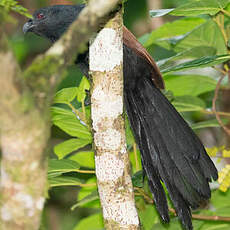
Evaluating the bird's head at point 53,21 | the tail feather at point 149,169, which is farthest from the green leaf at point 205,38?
the bird's head at point 53,21

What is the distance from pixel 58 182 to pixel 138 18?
314 centimetres

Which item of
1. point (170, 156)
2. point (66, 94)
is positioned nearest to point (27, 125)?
point (66, 94)

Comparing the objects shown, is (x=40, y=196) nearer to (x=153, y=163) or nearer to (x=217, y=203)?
(x=153, y=163)

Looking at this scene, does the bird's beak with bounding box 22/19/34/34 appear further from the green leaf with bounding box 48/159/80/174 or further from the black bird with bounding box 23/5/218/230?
the green leaf with bounding box 48/159/80/174

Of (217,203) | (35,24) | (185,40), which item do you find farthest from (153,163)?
(35,24)

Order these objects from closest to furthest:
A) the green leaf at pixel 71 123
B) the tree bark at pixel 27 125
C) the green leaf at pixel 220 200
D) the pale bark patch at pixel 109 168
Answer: the tree bark at pixel 27 125, the pale bark patch at pixel 109 168, the green leaf at pixel 71 123, the green leaf at pixel 220 200

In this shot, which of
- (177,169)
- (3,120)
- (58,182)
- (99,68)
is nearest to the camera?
(3,120)

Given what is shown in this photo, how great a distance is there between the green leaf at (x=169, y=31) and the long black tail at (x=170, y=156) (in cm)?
34

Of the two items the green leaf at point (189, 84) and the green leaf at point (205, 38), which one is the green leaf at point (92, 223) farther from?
the green leaf at point (205, 38)

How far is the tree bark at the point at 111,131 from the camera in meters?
1.86

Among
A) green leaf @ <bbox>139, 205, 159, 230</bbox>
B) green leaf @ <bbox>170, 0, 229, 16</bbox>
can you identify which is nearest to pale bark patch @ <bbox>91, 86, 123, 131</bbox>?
green leaf @ <bbox>170, 0, 229, 16</bbox>

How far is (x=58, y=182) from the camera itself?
7.70 ft

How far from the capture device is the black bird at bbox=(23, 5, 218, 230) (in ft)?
8.00

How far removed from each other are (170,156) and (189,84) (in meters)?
0.57
